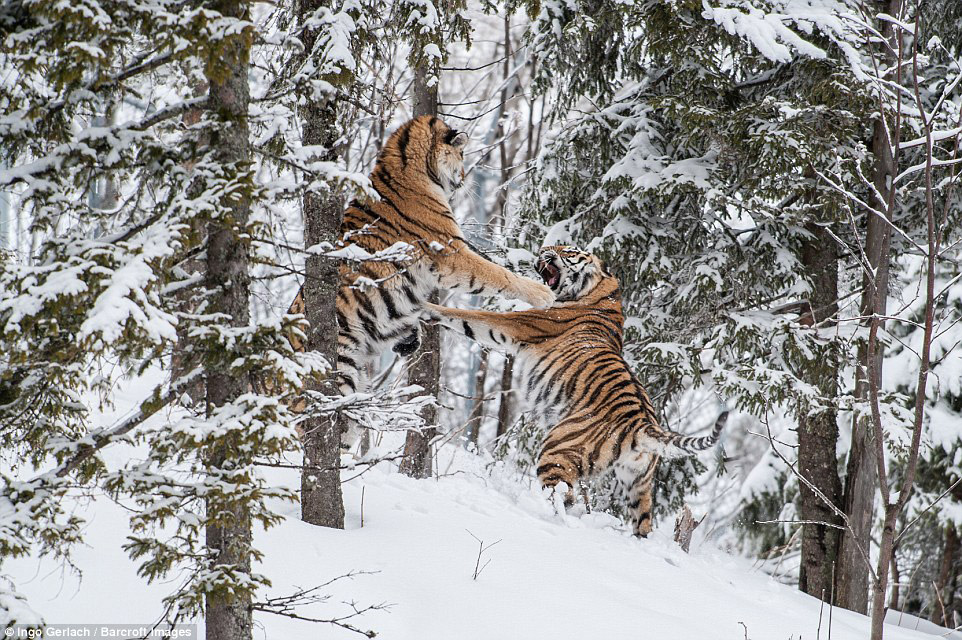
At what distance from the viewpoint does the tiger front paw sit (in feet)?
18.4

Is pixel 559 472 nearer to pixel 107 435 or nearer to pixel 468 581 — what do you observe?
pixel 468 581

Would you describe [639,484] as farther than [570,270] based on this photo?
No

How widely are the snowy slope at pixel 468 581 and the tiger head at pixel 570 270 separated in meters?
1.89

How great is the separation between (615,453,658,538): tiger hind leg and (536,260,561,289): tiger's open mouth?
158cm

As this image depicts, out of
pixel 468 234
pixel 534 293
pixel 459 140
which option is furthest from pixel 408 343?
pixel 468 234

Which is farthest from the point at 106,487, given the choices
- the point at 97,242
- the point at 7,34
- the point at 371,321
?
the point at 371,321

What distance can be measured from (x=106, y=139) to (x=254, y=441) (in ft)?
3.63

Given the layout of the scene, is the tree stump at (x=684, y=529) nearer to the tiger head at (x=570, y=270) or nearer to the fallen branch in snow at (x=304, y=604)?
the tiger head at (x=570, y=270)

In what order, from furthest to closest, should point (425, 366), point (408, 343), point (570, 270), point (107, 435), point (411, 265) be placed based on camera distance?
point (425, 366) < point (570, 270) < point (408, 343) < point (411, 265) < point (107, 435)

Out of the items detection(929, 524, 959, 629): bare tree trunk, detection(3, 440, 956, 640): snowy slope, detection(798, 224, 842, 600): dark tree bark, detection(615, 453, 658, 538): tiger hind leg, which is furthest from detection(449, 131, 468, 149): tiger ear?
detection(929, 524, 959, 629): bare tree trunk

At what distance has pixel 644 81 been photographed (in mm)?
6758

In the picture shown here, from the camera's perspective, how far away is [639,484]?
18.7 feet

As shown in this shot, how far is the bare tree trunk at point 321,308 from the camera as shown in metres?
3.95

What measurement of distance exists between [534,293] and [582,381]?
0.85 m
